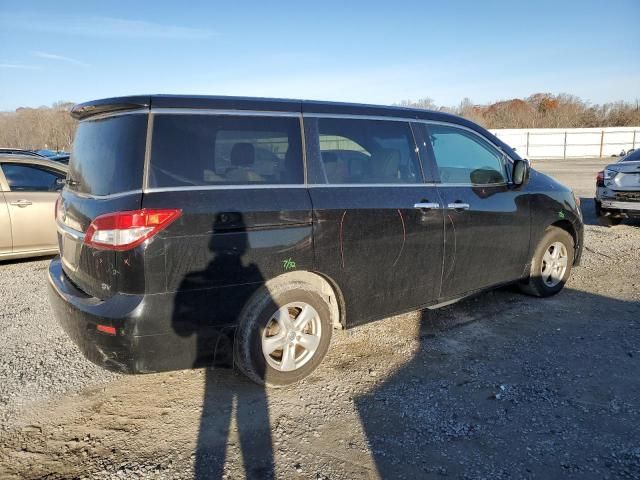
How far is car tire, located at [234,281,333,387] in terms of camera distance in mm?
3143

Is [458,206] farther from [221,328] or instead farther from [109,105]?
[109,105]

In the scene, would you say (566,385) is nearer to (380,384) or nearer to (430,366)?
(430,366)

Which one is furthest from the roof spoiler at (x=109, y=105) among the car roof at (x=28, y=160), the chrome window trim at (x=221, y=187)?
the car roof at (x=28, y=160)

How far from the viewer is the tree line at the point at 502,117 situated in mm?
40812

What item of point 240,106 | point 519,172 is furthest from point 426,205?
point 240,106

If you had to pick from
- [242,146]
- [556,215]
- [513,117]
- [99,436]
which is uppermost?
[513,117]

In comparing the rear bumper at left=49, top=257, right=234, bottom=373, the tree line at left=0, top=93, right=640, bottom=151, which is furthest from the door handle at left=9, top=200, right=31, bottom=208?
the tree line at left=0, top=93, right=640, bottom=151

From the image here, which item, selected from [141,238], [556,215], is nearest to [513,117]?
[556,215]

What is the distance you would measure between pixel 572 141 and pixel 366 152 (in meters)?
39.0

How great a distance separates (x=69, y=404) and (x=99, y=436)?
0.53 metres

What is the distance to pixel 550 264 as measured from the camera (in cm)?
514

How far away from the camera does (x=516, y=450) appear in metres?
2.68

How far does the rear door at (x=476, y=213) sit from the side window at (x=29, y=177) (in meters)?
5.26

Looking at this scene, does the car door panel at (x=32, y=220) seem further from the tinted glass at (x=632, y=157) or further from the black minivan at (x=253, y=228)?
the tinted glass at (x=632, y=157)
